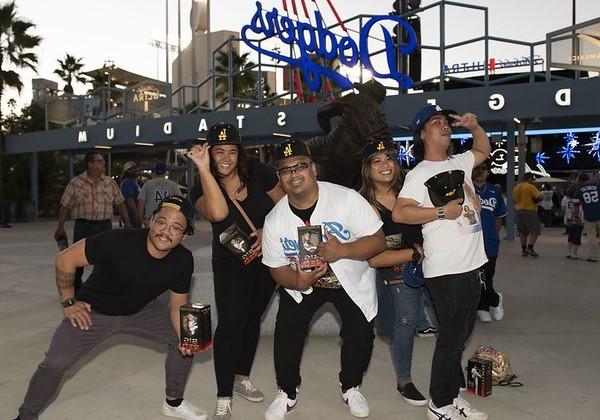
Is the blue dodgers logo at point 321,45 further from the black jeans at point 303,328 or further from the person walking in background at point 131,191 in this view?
the black jeans at point 303,328

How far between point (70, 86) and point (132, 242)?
172 ft

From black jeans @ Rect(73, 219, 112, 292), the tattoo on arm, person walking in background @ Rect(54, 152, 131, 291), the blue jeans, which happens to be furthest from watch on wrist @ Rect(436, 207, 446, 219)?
black jeans @ Rect(73, 219, 112, 292)

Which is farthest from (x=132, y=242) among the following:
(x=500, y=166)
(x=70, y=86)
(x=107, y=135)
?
(x=70, y=86)

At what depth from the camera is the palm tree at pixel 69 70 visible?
5066cm

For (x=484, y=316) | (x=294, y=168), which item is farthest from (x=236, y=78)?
(x=294, y=168)

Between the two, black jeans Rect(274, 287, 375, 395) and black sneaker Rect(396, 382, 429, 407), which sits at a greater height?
black jeans Rect(274, 287, 375, 395)

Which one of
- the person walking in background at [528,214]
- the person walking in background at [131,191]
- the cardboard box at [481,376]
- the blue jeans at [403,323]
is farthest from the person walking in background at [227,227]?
the person walking in background at [528,214]

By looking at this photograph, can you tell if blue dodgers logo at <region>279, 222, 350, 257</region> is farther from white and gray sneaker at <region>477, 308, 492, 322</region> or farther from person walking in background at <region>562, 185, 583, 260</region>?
person walking in background at <region>562, 185, 583, 260</region>

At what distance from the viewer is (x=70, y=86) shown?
51250 mm

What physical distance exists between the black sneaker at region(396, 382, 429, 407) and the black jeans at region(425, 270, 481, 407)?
0.36 m

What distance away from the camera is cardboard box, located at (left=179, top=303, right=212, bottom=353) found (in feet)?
10.8

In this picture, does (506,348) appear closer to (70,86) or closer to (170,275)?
(170,275)

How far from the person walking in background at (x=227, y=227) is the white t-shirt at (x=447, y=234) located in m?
1.01

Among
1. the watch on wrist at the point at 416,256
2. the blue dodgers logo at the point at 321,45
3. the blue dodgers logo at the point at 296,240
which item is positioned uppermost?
the blue dodgers logo at the point at 321,45
